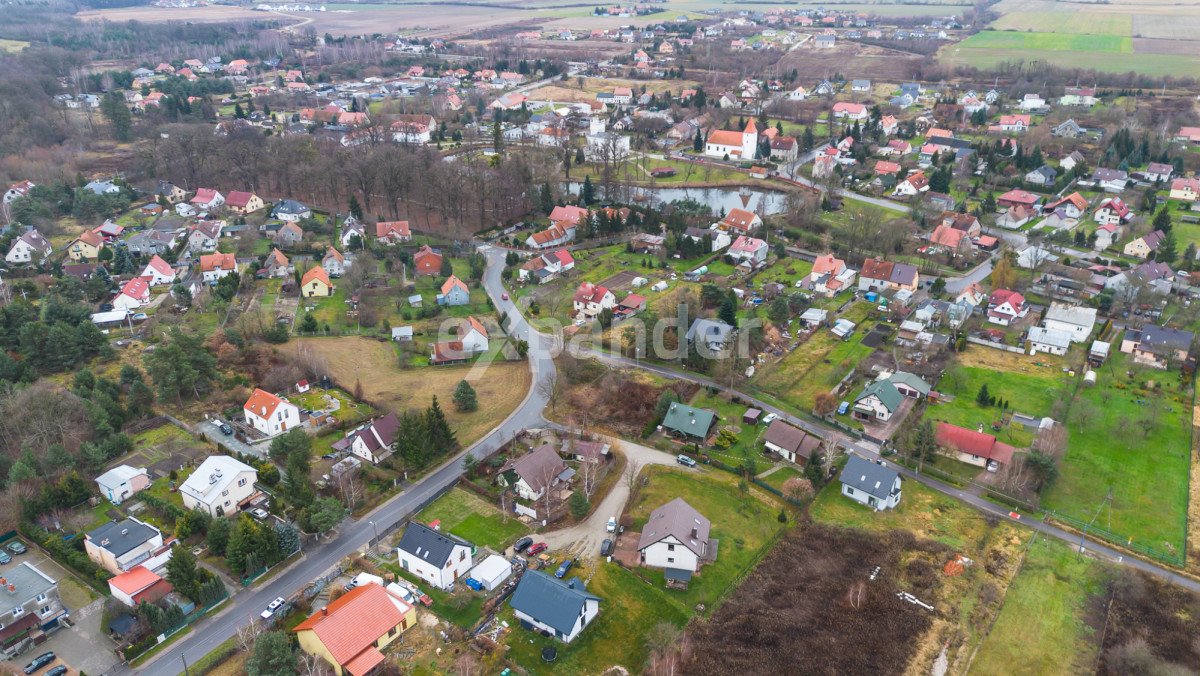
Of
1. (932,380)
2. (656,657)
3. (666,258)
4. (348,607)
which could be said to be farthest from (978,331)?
(348,607)

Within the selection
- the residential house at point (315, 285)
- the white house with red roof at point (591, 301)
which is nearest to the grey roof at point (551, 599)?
the white house with red roof at point (591, 301)

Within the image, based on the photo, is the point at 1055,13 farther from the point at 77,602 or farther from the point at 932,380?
the point at 77,602

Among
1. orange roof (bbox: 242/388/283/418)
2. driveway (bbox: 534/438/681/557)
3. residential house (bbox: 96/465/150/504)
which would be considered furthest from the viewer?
orange roof (bbox: 242/388/283/418)

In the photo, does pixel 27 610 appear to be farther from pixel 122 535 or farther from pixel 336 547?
pixel 336 547

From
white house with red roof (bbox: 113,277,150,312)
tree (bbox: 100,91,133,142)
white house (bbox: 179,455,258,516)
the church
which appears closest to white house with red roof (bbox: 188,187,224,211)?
white house with red roof (bbox: 113,277,150,312)

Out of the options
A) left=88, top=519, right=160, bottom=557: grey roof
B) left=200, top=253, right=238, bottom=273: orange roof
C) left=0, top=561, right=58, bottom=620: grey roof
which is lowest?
left=0, top=561, right=58, bottom=620: grey roof

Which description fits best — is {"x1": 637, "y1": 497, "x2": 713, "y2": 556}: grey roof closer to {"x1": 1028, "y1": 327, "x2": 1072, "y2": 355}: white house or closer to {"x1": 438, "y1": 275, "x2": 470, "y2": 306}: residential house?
{"x1": 438, "y1": 275, "x2": 470, "y2": 306}: residential house
